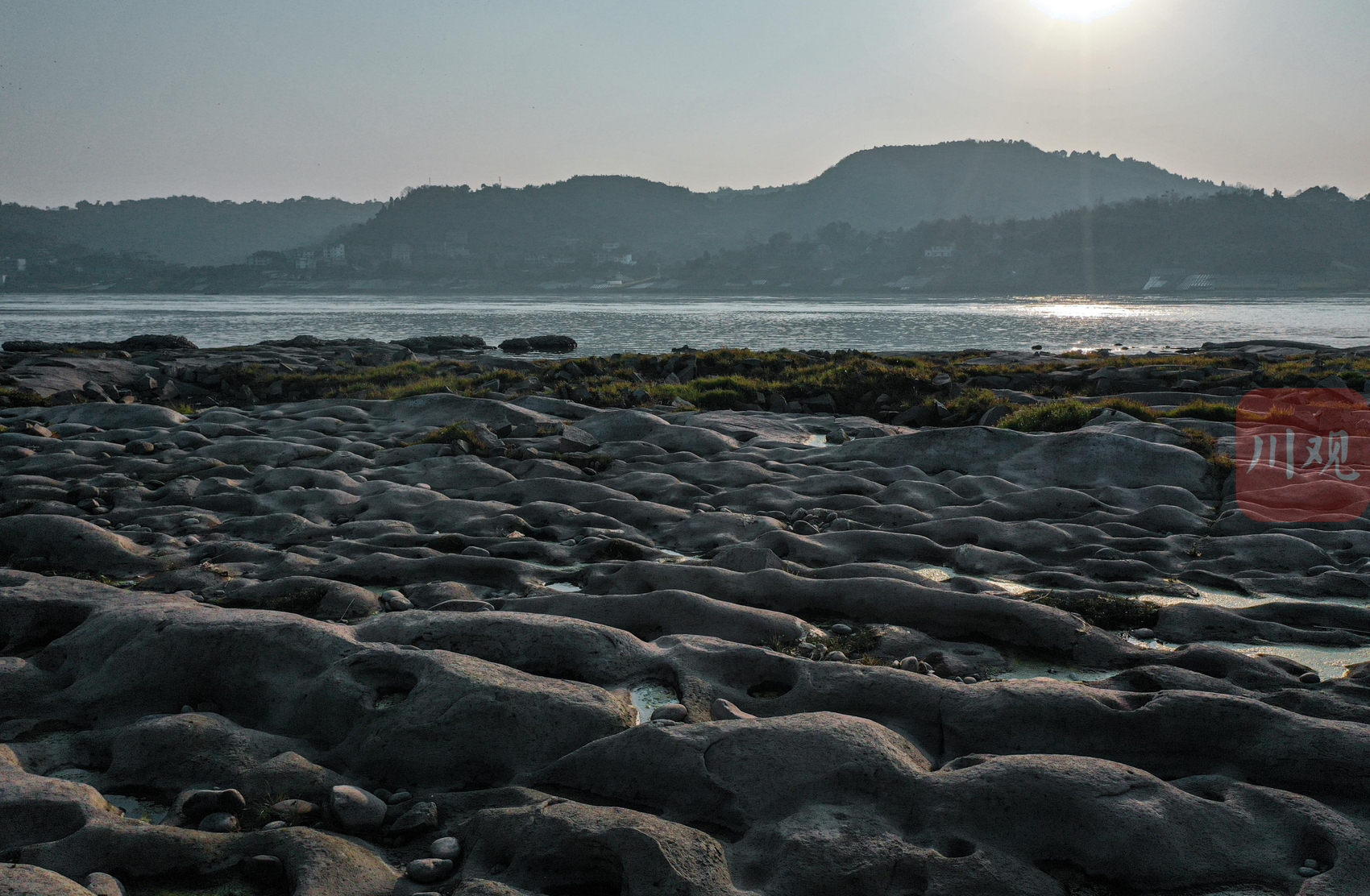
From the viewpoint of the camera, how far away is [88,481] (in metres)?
11.3

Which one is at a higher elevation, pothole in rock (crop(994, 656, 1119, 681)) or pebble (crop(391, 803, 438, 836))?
pebble (crop(391, 803, 438, 836))

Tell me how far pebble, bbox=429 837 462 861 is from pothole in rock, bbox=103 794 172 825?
4.51ft

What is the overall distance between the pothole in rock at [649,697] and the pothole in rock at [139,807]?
2.42 metres

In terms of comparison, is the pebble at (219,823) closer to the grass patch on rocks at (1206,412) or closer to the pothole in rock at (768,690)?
the pothole in rock at (768,690)

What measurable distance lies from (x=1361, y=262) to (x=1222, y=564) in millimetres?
207062

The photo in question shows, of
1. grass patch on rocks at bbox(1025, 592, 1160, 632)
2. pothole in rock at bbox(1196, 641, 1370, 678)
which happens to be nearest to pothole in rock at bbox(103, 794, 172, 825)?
grass patch on rocks at bbox(1025, 592, 1160, 632)

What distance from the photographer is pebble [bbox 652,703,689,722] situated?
495cm

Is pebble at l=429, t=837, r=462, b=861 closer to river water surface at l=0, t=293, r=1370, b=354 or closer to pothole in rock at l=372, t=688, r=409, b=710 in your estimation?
pothole in rock at l=372, t=688, r=409, b=710

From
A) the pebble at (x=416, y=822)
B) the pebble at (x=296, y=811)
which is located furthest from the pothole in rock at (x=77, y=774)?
the pebble at (x=416, y=822)

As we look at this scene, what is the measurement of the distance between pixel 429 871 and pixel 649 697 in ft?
6.47

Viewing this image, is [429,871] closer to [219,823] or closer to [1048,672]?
[219,823]

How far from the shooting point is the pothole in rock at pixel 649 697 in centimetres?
524

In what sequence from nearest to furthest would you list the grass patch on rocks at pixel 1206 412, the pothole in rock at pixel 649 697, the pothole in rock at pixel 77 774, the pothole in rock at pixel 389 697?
the pothole in rock at pixel 77 774 < the pothole in rock at pixel 389 697 < the pothole in rock at pixel 649 697 < the grass patch on rocks at pixel 1206 412

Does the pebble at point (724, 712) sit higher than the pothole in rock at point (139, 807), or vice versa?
the pebble at point (724, 712)
